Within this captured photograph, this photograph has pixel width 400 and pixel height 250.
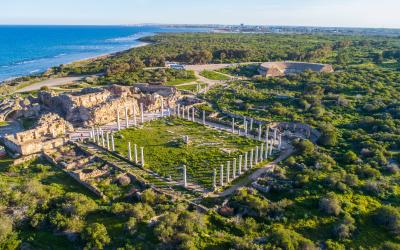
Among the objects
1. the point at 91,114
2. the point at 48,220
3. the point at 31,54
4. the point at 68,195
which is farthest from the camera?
the point at 31,54

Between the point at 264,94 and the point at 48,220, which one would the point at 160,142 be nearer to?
the point at 48,220

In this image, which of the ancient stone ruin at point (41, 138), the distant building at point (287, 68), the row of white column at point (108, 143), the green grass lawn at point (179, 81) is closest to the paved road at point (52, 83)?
the green grass lawn at point (179, 81)

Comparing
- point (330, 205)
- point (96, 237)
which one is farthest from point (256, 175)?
point (96, 237)

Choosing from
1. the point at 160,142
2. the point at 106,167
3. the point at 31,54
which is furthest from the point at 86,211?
the point at 31,54

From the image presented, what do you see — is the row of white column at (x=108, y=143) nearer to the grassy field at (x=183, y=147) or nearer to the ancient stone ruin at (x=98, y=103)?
the grassy field at (x=183, y=147)

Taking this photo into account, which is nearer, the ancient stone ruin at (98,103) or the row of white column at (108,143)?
the row of white column at (108,143)

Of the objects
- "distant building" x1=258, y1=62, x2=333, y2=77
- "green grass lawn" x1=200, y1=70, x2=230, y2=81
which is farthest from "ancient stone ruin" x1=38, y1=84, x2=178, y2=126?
"distant building" x1=258, y1=62, x2=333, y2=77
